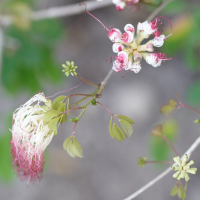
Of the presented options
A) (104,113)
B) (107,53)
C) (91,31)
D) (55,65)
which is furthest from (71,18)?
(104,113)

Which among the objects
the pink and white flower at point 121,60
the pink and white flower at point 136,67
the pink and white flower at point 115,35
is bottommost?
the pink and white flower at point 136,67

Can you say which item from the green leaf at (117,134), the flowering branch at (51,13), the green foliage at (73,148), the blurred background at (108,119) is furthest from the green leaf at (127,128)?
the blurred background at (108,119)

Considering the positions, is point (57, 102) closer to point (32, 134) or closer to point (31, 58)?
point (32, 134)

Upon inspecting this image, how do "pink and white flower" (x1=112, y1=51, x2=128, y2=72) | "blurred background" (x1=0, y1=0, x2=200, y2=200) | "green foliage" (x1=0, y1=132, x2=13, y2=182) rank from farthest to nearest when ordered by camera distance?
1. "blurred background" (x1=0, y1=0, x2=200, y2=200)
2. "green foliage" (x1=0, y1=132, x2=13, y2=182)
3. "pink and white flower" (x1=112, y1=51, x2=128, y2=72)

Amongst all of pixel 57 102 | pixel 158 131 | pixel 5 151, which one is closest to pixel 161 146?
pixel 158 131

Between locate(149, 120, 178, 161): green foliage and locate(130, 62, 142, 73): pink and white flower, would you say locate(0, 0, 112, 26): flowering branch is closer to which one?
locate(130, 62, 142, 73): pink and white flower

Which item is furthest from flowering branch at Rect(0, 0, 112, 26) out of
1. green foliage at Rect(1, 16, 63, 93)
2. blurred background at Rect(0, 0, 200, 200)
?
blurred background at Rect(0, 0, 200, 200)

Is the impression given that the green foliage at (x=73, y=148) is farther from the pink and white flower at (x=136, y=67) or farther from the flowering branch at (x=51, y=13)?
the flowering branch at (x=51, y=13)
